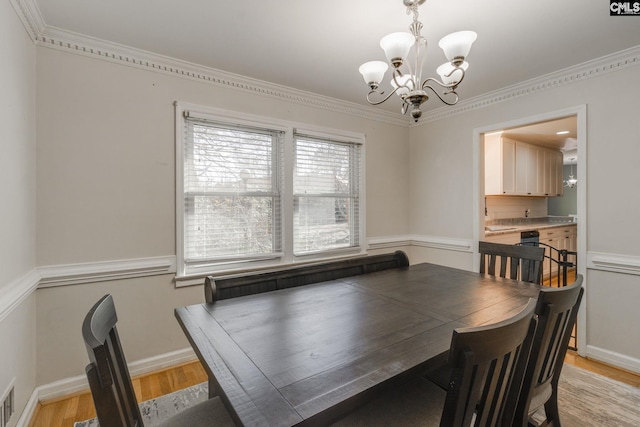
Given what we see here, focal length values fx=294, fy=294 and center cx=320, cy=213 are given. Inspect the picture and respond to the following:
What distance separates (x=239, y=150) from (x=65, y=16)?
4.61ft

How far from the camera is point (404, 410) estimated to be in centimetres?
121

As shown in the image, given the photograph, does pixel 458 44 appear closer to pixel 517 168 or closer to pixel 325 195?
pixel 325 195

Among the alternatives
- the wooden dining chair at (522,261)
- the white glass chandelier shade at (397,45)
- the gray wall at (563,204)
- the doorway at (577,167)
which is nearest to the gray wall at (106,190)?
the white glass chandelier shade at (397,45)

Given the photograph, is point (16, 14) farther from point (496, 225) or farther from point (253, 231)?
point (496, 225)

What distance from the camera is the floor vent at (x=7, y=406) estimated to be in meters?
1.46

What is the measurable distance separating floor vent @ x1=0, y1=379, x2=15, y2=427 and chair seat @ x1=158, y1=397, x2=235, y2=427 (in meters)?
1.04

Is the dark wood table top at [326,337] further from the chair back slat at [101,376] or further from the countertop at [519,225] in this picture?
the countertop at [519,225]

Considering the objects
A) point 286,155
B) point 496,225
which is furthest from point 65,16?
point 496,225

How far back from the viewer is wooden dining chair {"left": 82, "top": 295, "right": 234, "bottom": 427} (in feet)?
2.40

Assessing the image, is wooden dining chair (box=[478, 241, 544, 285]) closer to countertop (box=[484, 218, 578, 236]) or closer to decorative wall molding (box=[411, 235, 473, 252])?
decorative wall molding (box=[411, 235, 473, 252])

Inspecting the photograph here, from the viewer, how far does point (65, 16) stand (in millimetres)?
1857

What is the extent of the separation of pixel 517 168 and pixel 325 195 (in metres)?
3.67

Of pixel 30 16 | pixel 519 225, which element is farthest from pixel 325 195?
pixel 519 225

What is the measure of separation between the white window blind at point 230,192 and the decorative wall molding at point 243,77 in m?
0.40
